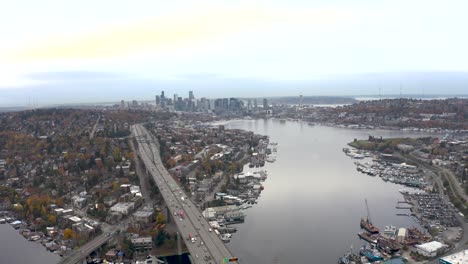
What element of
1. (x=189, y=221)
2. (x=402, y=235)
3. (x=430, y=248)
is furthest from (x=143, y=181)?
(x=430, y=248)

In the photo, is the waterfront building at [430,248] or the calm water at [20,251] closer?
the waterfront building at [430,248]

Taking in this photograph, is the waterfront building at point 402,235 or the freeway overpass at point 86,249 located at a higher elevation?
the waterfront building at point 402,235

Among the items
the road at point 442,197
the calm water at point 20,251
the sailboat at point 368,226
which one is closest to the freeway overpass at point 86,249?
the calm water at point 20,251

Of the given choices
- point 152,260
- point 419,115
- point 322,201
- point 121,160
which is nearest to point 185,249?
point 152,260

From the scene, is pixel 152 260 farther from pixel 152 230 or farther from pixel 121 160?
pixel 121 160

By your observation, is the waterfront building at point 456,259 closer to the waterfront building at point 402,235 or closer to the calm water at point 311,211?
the waterfront building at point 402,235

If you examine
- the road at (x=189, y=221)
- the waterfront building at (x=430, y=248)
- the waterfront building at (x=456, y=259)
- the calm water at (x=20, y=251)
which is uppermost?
the road at (x=189, y=221)

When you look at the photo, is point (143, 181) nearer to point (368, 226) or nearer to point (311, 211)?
point (311, 211)
